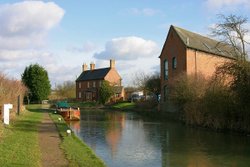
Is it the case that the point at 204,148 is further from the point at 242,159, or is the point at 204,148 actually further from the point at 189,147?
the point at 242,159

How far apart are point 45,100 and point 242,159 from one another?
5243 cm

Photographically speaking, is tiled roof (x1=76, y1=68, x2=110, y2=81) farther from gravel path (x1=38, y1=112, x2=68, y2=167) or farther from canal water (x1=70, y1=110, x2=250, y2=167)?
gravel path (x1=38, y1=112, x2=68, y2=167)

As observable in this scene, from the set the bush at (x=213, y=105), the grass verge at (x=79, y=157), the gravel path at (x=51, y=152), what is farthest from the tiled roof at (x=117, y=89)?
the grass verge at (x=79, y=157)

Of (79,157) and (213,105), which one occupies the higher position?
(213,105)

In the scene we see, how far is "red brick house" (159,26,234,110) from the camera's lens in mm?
41250

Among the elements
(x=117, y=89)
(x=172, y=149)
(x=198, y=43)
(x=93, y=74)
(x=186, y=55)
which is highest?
(x=198, y=43)

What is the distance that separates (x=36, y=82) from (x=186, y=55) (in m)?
29.0

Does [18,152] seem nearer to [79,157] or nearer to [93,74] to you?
[79,157]

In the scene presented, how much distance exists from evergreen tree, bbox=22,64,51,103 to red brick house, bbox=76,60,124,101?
1335 cm

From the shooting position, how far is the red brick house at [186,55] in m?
41.2

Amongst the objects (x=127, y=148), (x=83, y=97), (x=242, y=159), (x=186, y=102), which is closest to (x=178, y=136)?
(x=127, y=148)

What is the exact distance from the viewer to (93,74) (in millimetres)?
78875

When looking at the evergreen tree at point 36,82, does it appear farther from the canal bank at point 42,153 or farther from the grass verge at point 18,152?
the grass verge at point 18,152

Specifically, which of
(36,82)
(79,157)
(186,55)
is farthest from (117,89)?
(79,157)
